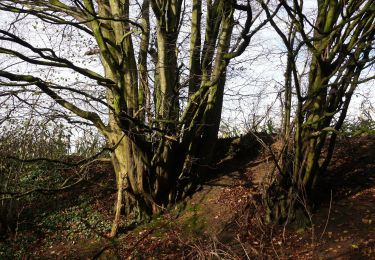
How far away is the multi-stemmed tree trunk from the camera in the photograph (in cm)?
705

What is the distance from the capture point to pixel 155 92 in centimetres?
983

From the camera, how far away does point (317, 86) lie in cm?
738

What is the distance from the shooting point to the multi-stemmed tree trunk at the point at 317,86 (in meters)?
7.05

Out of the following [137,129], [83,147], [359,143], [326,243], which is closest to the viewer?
[326,243]

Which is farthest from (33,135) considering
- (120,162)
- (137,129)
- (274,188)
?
(274,188)

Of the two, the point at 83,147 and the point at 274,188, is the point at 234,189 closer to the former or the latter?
the point at 274,188

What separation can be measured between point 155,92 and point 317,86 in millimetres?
3767

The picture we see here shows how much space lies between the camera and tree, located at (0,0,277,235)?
8961 millimetres

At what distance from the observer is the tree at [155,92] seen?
353 inches

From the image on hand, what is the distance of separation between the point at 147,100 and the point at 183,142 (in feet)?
4.24

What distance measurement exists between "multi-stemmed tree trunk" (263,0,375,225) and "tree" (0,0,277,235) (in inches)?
78.8

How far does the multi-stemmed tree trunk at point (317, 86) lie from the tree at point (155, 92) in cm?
200

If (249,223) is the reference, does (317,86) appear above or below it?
above

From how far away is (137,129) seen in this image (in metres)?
8.97
